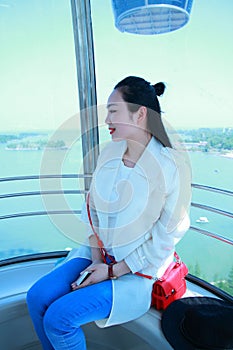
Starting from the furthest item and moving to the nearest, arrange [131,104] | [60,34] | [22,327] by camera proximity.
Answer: [60,34]
[22,327]
[131,104]

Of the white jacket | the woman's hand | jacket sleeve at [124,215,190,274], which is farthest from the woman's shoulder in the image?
the woman's hand

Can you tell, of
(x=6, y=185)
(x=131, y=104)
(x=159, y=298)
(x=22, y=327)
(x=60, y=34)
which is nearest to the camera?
(x=131, y=104)

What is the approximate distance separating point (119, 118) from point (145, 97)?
0.14 meters

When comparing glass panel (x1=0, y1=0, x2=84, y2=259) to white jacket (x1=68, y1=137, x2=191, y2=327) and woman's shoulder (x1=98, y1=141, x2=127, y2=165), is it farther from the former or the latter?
white jacket (x1=68, y1=137, x2=191, y2=327)

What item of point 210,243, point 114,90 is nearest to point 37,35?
point 114,90

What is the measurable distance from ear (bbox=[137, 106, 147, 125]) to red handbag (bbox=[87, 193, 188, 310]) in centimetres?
49

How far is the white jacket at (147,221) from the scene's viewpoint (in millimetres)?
985

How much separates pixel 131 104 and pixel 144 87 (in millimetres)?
97

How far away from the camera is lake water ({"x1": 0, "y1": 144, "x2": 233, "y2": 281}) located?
5.04 ft

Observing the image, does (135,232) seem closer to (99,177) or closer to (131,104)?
(99,177)

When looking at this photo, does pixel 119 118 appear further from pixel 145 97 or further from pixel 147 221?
pixel 147 221

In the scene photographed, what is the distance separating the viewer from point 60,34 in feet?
5.30

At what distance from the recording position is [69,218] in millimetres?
1469

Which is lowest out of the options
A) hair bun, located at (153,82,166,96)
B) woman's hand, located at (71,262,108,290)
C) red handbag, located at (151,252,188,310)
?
red handbag, located at (151,252,188,310)
